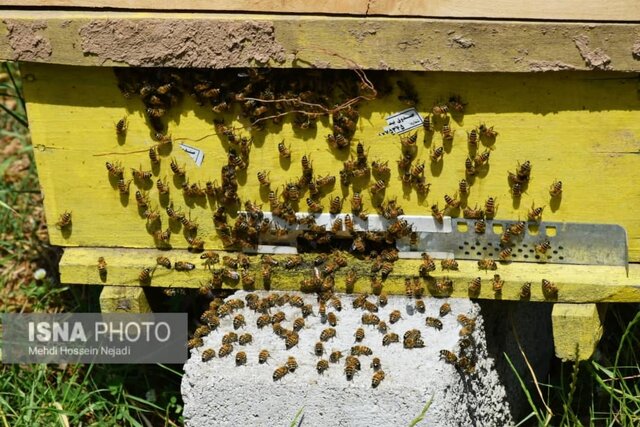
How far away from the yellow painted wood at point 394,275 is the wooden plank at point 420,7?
124 centimetres

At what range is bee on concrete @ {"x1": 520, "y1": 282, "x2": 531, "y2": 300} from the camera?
14.2ft

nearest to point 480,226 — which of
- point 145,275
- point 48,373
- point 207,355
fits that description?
point 207,355

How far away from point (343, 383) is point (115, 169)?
1568 mm

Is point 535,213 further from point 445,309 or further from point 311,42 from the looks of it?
point 311,42

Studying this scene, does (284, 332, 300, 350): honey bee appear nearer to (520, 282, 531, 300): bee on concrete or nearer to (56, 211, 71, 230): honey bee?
(520, 282, 531, 300): bee on concrete

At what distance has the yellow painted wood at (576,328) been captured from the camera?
429cm

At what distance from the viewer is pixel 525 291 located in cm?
434

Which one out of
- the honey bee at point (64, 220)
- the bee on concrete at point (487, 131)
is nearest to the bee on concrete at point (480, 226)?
the bee on concrete at point (487, 131)

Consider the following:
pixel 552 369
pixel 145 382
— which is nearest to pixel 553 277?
pixel 552 369

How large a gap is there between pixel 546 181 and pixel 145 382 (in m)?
2.61

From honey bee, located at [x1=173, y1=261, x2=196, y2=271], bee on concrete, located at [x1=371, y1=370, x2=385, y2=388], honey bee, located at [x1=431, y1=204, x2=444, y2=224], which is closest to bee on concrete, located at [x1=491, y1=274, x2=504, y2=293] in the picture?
Answer: honey bee, located at [x1=431, y1=204, x2=444, y2=224]

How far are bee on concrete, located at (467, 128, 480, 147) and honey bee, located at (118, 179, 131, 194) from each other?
5.62 ft

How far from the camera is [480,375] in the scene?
4434 mm

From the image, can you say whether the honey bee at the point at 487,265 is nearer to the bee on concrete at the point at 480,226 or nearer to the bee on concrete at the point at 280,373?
the bee on concrete at the point at 480,226
